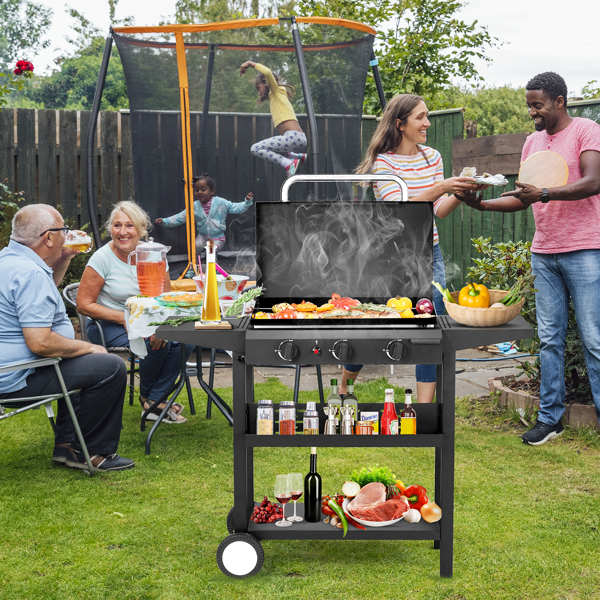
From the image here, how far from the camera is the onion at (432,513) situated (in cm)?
225

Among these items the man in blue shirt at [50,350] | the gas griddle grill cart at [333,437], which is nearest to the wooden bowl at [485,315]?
the gas griddle grill cart at [333,437]

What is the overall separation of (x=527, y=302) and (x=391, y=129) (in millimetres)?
1405

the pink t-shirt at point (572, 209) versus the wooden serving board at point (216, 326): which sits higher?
the pink t-shirt at point (572, 209)

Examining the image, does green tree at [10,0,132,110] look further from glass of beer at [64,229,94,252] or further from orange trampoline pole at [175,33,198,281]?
glass of beer at [64,229,94,252]

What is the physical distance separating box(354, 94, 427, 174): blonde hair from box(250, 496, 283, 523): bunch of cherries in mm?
1798

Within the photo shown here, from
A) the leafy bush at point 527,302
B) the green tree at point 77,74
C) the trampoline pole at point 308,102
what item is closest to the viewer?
the leafy bush at point 527,302

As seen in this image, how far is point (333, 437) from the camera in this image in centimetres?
219

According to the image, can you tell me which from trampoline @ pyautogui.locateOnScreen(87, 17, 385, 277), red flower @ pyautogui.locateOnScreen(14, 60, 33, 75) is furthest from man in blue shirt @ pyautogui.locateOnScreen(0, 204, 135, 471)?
red flower @ pyautogui.locateOnScreen(14, 60, 33, 75)

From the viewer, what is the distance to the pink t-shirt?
330 centimetres

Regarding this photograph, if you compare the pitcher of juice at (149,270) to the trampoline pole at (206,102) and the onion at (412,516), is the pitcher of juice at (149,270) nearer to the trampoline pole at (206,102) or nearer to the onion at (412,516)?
the onion at (412,516)

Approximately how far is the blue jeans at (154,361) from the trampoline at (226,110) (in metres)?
1.45

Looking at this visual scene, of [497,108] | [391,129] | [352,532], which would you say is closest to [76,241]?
[391,129]

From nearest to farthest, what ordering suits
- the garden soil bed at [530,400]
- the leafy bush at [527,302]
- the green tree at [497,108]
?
the garden soil bed at [530,400] → the leafy bush at [527,302] → the green tree at [497,108]

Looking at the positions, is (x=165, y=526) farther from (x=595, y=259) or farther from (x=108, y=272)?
(x=595, y=259)
